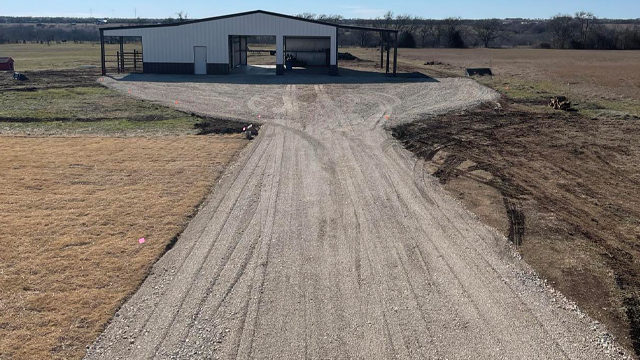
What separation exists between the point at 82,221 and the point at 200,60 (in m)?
32.9

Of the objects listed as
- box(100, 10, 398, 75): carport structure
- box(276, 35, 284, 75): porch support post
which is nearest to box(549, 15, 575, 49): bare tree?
box(100, 10, 398, 75): carport structure

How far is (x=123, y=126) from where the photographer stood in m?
22.6

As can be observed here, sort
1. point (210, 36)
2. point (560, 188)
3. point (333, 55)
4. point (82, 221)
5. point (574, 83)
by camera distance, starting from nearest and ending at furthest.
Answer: point (82, 221) → point (560, 188) → point (574, 83) → point (210, 36) → point (333, 55)

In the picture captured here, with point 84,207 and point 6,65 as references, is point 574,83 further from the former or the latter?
point 6,65

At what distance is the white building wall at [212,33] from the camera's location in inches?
1623

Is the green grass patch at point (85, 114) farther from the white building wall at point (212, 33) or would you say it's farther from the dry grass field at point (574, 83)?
the dry grass field at point (574, 83)

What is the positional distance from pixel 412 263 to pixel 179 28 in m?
36.9

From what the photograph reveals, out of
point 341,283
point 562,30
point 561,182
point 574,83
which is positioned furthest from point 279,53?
point 562,30

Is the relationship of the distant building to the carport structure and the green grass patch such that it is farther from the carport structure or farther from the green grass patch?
the green grass patch

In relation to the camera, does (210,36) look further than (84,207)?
Yes

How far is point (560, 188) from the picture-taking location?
14367mm

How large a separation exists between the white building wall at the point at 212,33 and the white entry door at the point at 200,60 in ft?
0.88

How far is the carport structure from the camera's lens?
41.2 metres

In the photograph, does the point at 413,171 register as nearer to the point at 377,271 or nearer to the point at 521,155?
the point at 521,155
